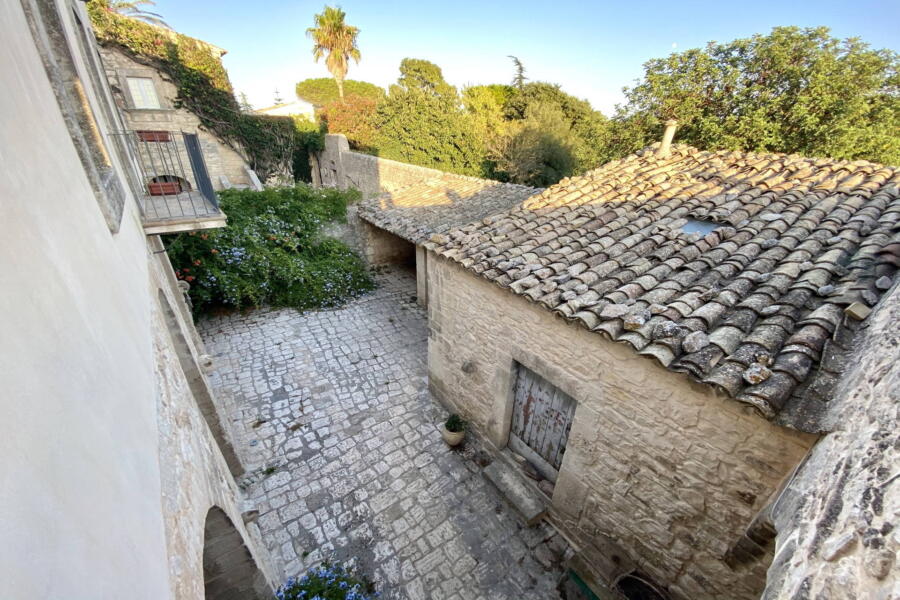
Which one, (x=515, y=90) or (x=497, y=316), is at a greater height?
(x=515, y=90)

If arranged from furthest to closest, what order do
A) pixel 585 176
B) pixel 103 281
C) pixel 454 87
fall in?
pixel 454 87 → pixel 585 176 → pixel 103 281

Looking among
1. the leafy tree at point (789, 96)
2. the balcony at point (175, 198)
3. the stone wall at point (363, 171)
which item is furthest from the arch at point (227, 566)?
the leafy tree at point (789, 96)

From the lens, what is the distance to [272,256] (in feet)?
35.1

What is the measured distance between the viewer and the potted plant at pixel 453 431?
20.6 feet

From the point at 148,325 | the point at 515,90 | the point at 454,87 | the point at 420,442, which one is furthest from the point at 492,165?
the point at 148,325

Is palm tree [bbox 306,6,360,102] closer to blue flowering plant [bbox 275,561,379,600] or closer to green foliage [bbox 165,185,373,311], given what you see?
green foliage [bbox 165,185,373,311]

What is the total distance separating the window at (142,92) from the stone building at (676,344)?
56.7ft

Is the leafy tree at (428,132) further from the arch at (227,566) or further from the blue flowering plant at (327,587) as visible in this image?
the arch at (227,566)

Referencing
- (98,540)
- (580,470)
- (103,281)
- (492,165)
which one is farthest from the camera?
(492,165)

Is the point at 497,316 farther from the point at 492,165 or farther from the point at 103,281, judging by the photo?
the point at 492,165

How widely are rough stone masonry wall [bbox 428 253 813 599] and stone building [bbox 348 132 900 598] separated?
19mm

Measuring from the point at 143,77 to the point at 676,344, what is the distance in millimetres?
21439

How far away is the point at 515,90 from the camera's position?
2723cm

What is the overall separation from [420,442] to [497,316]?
111 inches
